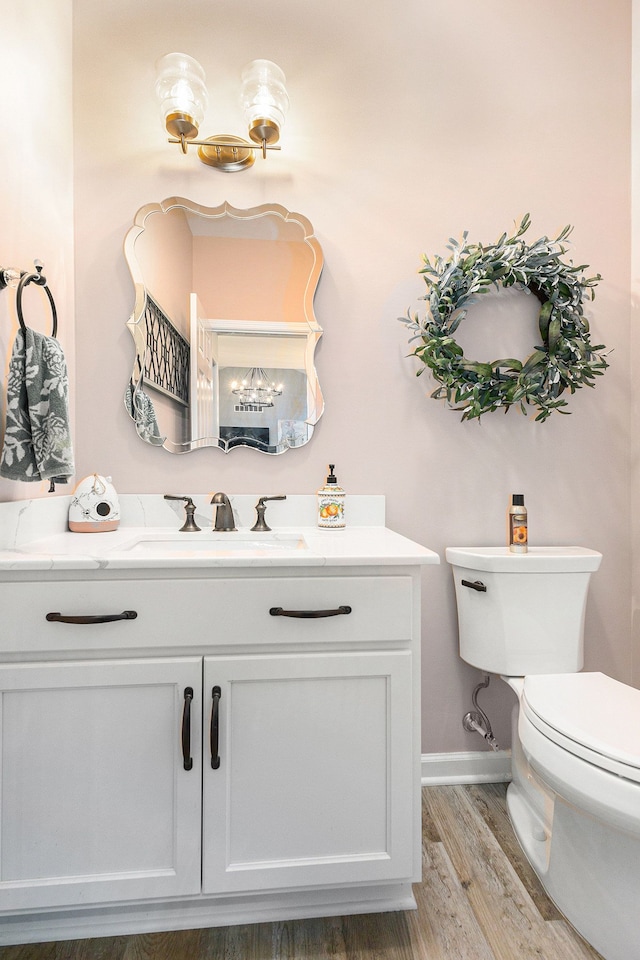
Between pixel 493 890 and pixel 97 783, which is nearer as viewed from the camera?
pixel 97 783

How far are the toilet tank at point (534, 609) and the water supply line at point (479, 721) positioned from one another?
22 cm

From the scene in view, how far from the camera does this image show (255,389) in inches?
68.7

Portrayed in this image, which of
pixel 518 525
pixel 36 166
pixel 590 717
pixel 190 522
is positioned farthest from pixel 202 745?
pixel 36 166

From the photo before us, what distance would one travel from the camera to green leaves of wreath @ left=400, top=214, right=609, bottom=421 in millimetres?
1680

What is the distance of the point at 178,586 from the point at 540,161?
5.99 ft

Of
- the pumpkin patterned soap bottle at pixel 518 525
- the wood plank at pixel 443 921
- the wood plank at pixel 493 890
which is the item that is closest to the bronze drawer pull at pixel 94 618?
the wood plank at pixel 443 921

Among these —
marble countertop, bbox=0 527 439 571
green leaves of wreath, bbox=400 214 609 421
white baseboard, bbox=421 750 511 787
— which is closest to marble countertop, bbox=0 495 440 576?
marble countertop, bbox=0 527 439 571

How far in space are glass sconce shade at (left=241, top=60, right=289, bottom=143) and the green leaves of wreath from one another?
24.5 inches

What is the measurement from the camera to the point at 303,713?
46.0 inches

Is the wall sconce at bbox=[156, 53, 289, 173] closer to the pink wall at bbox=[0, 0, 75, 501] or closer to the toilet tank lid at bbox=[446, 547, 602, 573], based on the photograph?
the pink wall at bbox=[0, 0, 75, 501]

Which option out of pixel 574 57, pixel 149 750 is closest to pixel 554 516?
pixel 149 750

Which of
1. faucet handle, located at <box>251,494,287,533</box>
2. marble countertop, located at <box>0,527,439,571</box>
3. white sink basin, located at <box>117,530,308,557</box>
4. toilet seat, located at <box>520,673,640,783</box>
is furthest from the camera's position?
faucet handle, located at <box>251,494,287,533</box>

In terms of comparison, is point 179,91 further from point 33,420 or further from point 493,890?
point 493,890

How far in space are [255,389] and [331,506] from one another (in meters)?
0.45
